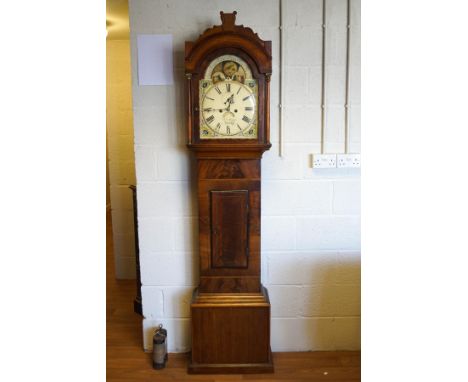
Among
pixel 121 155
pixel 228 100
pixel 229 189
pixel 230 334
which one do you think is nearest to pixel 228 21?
pixel 228 100

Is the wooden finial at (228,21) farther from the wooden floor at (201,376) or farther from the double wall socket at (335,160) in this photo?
the wooden floor at (201,376)

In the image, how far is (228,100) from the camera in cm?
208

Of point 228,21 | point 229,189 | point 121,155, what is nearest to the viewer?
point 228,21

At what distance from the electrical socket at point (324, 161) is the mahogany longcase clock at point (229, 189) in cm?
35

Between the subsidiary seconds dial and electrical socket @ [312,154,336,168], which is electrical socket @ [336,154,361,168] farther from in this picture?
the subsidiary seconds dial

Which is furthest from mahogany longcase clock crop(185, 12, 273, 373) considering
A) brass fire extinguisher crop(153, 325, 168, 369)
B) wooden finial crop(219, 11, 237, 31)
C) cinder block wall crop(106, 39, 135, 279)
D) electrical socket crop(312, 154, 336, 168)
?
cinder block wall crop(106, 39, 135, 279)

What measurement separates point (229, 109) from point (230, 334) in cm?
120

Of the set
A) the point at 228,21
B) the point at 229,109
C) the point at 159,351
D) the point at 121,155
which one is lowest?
the point at 159,351

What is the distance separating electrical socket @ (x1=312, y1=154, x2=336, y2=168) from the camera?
7.53 feet

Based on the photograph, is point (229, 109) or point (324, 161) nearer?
point (229, 109)

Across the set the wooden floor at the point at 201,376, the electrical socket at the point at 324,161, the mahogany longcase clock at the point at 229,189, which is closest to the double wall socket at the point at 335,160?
the electrical socket at the point at 324,161

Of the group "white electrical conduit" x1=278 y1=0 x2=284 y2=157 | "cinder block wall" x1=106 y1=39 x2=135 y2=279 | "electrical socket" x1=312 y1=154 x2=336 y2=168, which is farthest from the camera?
"cinder block wall" x1=106 y1=39 x2=135 y2=279

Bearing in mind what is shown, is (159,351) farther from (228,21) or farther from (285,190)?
(228,21)
